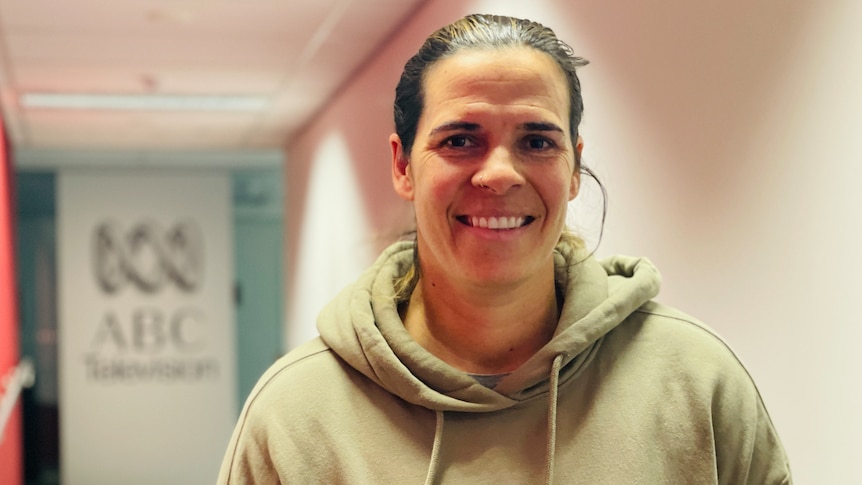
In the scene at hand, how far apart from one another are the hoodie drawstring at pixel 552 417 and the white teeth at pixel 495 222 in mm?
194

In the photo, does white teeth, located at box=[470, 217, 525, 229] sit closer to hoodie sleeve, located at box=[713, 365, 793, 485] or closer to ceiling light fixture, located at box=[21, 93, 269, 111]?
hoodie sleeve, located at box=[713, 365, 793, 485]

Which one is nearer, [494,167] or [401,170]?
[494,167]

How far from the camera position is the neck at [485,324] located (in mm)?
1368

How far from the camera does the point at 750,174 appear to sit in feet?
6.64

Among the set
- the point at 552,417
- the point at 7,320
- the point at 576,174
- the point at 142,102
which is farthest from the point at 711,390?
the point at 7,320

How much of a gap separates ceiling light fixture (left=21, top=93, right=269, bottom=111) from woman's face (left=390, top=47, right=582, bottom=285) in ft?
16.3

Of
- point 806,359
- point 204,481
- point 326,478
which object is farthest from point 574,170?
point 204,481

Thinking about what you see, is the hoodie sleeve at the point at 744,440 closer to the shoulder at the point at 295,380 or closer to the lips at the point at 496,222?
the lips at the point at 496,222

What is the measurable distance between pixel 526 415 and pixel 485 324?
137mm

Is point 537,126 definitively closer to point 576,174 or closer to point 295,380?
point 576,174

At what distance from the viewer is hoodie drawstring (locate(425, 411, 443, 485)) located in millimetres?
1284

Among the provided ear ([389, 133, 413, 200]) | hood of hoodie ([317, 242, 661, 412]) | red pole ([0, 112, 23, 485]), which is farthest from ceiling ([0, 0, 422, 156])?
hood of hoodie ([317, 242, 661, 412])

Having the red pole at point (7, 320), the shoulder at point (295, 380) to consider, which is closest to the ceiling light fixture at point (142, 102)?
the red pole at point (7, 320)

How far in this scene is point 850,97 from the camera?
1716 mm
